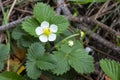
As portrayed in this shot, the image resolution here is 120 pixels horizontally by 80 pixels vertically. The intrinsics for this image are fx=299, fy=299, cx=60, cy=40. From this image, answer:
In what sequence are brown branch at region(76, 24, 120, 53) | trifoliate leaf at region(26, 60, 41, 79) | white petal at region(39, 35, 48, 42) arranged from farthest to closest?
1. brown branch at region(76, 24, 120, 53)
2. white petal at region(39, 35, 48, 42)
3. trifoliate leaf at region(26, 60, 41, 79)

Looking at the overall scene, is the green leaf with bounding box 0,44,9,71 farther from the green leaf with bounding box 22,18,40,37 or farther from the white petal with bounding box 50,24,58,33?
the white petal with bounding box 50,24,58,33

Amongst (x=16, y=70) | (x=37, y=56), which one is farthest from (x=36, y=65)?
(x=16, y=70)

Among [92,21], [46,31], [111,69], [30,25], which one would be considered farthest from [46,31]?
[111,69]

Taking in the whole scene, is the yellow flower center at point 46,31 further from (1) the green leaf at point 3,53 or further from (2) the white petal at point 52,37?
(1) the green leaf at point 3,53

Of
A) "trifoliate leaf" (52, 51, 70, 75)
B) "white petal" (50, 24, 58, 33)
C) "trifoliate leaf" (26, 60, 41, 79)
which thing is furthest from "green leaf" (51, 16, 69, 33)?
"trifoliate leaf" (26, 60, 41, 79)

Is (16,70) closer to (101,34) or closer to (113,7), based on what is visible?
(101,34)

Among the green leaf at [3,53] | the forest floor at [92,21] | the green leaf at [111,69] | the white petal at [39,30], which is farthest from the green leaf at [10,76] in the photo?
the green leaf at [111,69]

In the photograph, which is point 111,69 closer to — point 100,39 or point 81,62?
point 81,62
